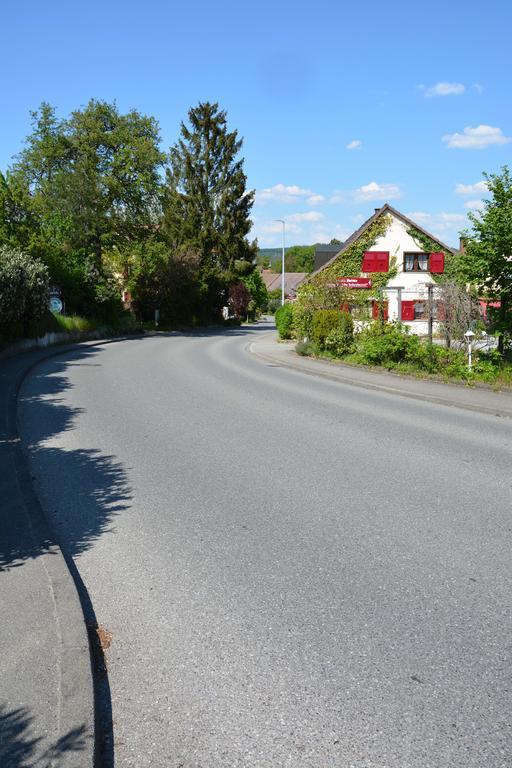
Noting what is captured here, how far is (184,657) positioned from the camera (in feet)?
11.5

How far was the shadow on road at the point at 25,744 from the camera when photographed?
258 centimetres

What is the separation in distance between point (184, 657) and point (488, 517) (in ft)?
11.1

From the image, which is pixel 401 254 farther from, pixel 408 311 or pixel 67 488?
pixel 67 488

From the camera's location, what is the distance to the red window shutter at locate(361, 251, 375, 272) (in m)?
43.5

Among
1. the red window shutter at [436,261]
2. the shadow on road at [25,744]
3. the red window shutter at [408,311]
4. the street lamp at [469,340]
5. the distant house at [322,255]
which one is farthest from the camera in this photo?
the distant house at [322,255]

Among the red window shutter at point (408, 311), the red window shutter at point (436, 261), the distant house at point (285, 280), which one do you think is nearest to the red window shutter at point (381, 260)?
the red window shutter at point (436, 261)

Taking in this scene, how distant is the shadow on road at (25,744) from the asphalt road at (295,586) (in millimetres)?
222

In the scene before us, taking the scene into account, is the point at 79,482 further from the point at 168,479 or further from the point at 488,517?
the point at 488,517

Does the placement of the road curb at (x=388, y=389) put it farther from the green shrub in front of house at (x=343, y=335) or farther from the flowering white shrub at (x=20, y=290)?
the flowering white shrub at (x=20, y=290)

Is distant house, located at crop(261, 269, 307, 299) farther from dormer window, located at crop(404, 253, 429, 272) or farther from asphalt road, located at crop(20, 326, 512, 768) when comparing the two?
asphalt road, located at crop(20, 326, 512, 768)

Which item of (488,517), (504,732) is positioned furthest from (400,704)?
(488,517)

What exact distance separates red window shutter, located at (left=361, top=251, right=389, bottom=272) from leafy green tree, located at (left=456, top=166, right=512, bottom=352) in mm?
29394

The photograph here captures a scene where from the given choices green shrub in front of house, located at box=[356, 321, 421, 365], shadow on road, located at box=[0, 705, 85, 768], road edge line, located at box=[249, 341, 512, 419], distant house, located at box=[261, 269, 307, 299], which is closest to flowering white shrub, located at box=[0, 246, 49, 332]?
road edge line, located at box=[249, 341, 512, 419]

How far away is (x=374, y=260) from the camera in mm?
43531
